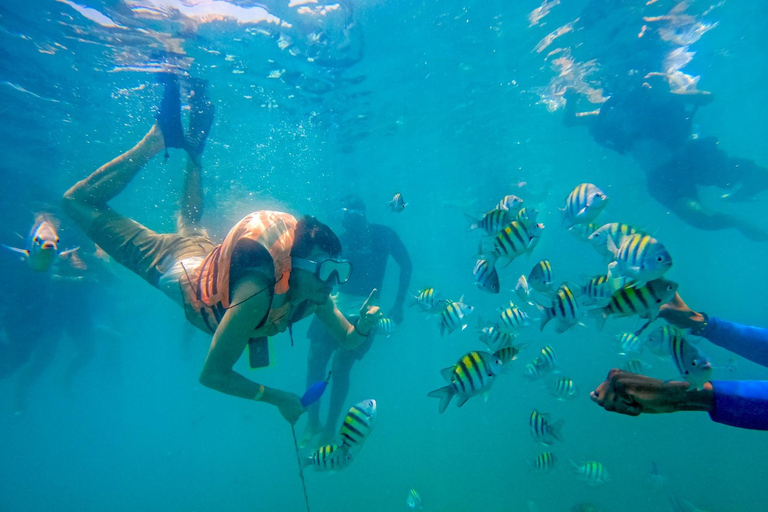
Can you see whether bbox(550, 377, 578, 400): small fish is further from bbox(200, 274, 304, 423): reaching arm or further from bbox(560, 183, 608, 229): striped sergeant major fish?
bbox(200, 274, 304, 423): reaching arm

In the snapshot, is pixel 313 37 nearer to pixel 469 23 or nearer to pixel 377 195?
pixel 469 23

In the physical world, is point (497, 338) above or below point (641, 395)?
above

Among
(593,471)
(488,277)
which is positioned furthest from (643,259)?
(593,471)

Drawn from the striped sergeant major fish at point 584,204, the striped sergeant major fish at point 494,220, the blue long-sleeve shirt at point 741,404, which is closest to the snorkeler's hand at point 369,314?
the striped sergeant major fish at point 494,220

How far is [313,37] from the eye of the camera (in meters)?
11.2

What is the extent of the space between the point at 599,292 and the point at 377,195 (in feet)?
73.4

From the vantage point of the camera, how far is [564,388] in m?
6.18

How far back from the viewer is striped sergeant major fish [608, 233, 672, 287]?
115 inches

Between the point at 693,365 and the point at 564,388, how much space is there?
13.1 feet

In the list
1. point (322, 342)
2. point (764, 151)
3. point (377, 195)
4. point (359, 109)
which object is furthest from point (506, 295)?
point (322, 342)

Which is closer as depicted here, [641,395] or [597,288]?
[641,395]

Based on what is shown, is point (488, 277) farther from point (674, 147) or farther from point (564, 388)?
point (674, 147)

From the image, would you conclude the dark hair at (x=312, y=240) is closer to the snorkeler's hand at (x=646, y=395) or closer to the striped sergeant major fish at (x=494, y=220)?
the striped sergeant major fish at (x=494, y=220)

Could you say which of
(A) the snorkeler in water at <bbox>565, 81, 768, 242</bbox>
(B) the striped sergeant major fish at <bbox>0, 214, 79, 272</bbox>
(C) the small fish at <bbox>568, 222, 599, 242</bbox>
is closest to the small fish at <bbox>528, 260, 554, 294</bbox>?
(C) the small fish at <bbox>568, 222, 599, 242</bbox>
